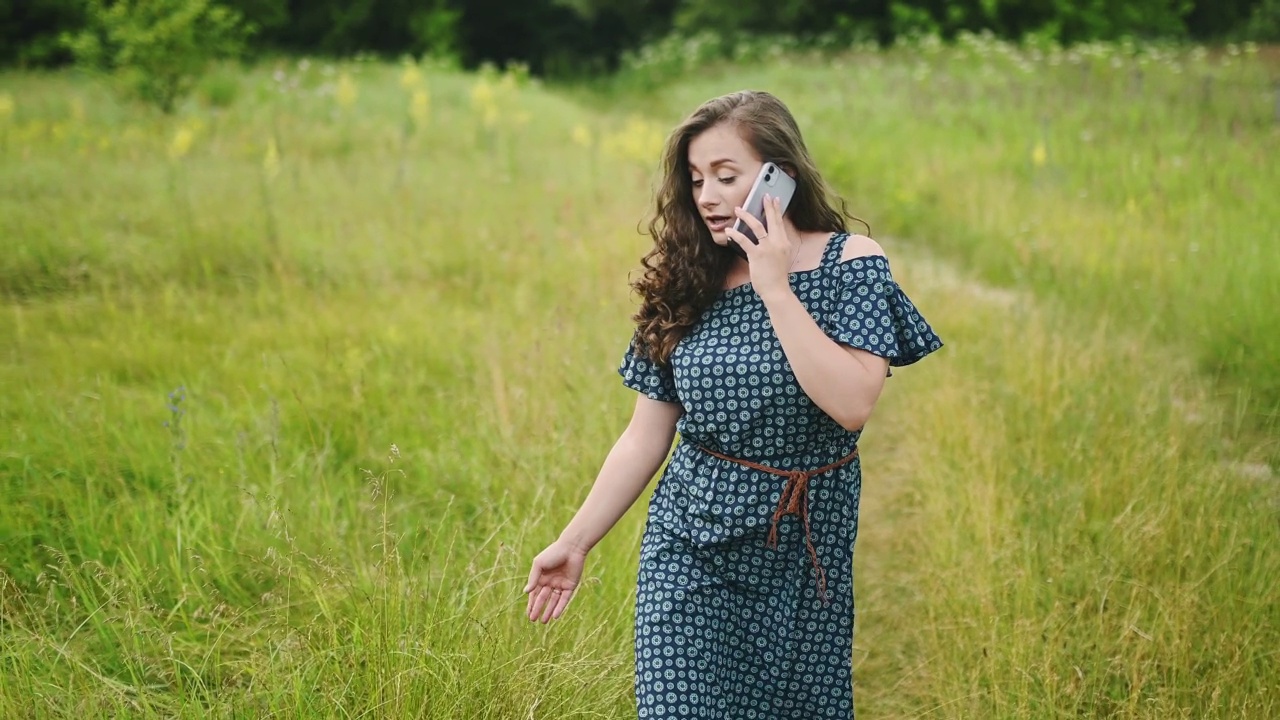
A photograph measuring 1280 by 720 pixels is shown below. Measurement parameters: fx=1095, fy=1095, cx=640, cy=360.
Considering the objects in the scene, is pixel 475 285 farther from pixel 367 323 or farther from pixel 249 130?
pixel 249 130

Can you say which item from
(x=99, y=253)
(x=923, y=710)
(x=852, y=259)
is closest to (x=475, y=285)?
(x=99, y=253)

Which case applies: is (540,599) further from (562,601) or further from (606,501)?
(606,501)

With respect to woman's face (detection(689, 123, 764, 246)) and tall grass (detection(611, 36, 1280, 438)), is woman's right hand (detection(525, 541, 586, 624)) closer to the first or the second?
woman's face (detection(689, 123, 764, 246))

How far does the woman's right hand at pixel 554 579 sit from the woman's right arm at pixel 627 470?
2cm

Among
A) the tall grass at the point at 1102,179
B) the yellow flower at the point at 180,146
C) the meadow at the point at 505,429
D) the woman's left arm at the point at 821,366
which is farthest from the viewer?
the yellow flower at the point at 180,146

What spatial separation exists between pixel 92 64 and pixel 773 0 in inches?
976

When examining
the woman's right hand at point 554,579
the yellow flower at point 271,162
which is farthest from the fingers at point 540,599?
the yellow flower at point 271,162

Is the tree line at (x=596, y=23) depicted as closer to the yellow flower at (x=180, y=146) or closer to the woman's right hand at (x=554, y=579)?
the yellow flower at (x=180, y=146)

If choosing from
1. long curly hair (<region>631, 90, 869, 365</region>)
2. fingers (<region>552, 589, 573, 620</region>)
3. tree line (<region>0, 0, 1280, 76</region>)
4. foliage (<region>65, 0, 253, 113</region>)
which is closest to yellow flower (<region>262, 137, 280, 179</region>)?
foliage (<region>65, 0, 253, 113</region>)

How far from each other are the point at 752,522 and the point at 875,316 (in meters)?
0.46

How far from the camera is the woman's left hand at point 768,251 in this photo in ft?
Result: 6.47

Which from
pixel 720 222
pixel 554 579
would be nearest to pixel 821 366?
pixel 720 222

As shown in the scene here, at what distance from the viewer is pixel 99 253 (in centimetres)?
620

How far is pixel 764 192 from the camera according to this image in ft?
6.86
